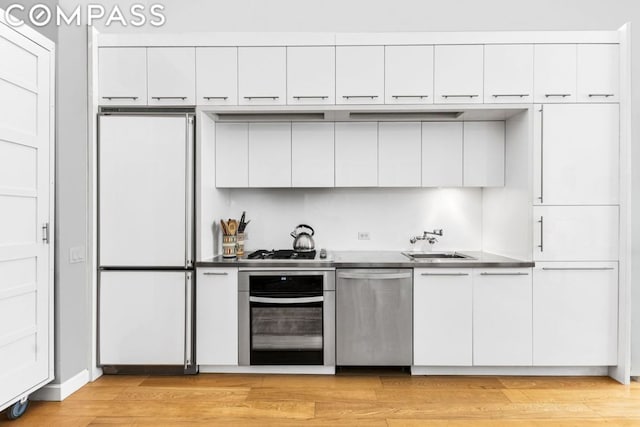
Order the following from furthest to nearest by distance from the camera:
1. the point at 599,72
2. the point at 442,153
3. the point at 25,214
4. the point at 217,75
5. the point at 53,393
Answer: the point at 442,153 < the point at 217,75 < the point at 599,72 < the point at 53,393 < the point at 25,214

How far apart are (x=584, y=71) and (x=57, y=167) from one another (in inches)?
147

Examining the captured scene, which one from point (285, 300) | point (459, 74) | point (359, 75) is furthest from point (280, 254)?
point (459, 74)

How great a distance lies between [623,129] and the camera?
10.7 feet

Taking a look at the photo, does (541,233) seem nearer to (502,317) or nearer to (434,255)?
(502,317)

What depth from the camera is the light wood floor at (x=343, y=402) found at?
2.71 metres

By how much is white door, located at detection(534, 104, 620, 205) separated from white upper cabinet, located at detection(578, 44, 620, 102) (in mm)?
75

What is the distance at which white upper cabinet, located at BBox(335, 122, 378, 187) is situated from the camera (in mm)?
3691

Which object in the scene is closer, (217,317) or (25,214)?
(25,214)

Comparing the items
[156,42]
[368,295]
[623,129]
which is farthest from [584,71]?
[156,42]

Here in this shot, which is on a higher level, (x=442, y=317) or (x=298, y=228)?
(x=298, y=228)

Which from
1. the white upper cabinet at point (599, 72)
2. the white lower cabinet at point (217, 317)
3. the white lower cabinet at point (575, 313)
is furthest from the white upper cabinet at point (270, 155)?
the white upper cabinet at point (599, 72)

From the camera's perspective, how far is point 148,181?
3.34 meters

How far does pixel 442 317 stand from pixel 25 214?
2834 mm

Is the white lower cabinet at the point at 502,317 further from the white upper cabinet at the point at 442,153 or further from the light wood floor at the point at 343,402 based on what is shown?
the white upper cabinet at the point at 442,153
